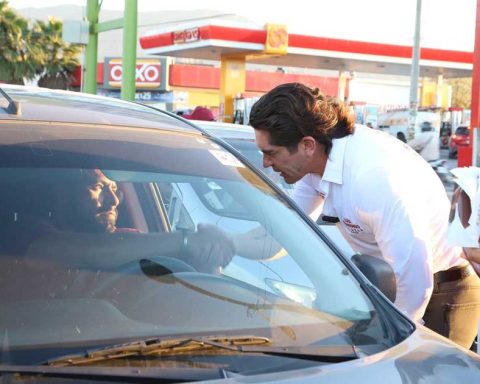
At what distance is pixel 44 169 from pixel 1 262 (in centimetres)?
31

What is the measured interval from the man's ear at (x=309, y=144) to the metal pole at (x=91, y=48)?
37.0 ft

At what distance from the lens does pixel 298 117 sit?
2.93 m

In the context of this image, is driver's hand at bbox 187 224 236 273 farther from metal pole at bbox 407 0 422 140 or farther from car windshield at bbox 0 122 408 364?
metal pole at bbox 407 0 422 140

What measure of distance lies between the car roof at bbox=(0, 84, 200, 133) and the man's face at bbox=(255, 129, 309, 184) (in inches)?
14.1

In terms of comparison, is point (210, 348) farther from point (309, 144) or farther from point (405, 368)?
point (309, 144)

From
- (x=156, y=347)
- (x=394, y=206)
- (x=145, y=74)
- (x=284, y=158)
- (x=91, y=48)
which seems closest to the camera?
(x=156, y=347)

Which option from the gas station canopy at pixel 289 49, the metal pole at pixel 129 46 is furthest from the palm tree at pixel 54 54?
the metal pole at pixel 129 46

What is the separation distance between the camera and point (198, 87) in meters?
49.8

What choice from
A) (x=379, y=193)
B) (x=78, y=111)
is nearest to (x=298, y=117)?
(x=379, y=193)

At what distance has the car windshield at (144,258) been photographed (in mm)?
1986

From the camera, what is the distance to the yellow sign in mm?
32112

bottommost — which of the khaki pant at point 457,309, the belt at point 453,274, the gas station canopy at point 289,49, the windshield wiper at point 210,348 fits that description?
the khaki pant at point 457,309

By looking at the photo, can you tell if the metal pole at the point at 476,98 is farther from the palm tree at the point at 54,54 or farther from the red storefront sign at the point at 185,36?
Result: the palm tree at the point at 54,54

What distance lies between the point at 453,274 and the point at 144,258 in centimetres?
150
